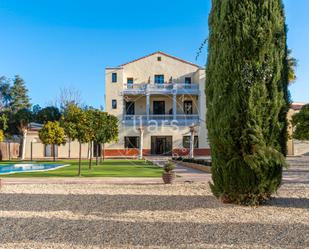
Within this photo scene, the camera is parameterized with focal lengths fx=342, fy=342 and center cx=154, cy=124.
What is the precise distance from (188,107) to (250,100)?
34212mm

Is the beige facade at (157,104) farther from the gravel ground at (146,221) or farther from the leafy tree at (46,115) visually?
the gravel ground at (146,221)

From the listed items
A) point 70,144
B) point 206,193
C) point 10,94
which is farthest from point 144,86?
point 206,193

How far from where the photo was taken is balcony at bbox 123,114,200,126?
1558 inches

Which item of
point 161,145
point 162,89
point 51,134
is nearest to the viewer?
point 51,134

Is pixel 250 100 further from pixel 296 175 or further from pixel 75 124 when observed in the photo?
pixel 296 175

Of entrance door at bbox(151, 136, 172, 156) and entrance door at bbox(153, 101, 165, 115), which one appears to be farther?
entrance door at bbox(153, 101, 165, 115)

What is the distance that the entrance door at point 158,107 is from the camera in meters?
41.9

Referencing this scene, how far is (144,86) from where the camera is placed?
133ft

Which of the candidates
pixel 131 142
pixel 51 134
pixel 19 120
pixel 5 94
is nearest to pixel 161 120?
pixel 131 142

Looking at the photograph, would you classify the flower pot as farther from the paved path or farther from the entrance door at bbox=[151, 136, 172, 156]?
the entrance door at bbox=[151, 136, 172, 156]

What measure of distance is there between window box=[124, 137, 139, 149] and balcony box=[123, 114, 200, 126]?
5.68 ft

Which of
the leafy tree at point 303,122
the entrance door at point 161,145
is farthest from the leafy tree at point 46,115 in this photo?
the leafy tree at point 303,122

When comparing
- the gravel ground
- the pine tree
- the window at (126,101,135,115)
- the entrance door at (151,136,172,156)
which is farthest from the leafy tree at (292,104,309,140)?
the pine tree

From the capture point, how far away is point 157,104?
1654 inches
